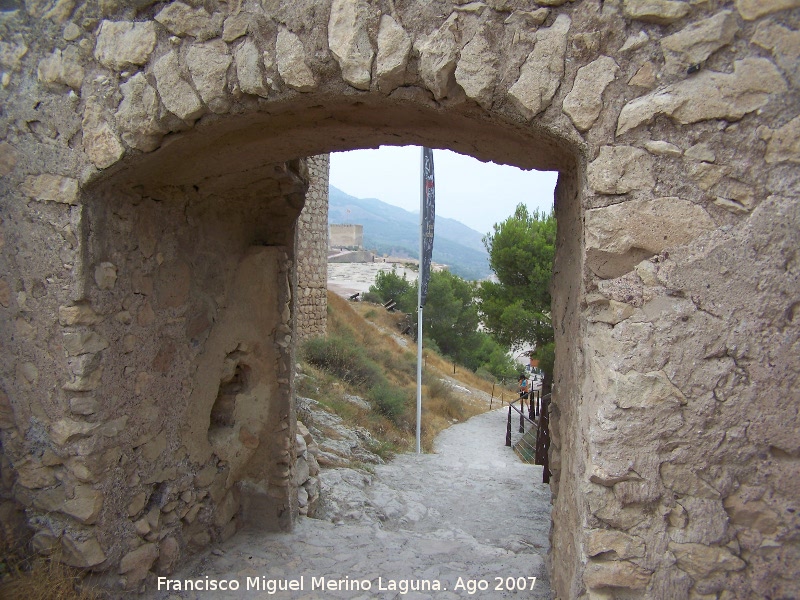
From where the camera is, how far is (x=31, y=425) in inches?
111

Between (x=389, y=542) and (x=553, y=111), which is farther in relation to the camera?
(x=389, y=542)

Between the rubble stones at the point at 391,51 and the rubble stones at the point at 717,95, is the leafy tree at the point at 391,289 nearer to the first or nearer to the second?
the rubble stones at the point at 391,51

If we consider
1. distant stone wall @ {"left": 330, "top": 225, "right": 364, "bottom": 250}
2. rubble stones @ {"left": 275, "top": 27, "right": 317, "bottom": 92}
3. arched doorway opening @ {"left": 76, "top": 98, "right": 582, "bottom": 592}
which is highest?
distant stone wall @ {"left": 330, "top": 225, "right": 364, "bottom": 250}

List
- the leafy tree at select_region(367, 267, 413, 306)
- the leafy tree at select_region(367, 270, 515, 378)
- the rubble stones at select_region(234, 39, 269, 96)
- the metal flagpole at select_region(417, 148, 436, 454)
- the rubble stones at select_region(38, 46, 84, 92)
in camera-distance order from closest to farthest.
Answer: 1. the rubble stones at select_region(234, 39, 269, 96)
2. the rubble stones at select_region(38, 46, 84, 92)
3. the metal flagpole at select_region(417, 148, 436, 454)
4. the leafy tree at select_region(367, 270, 515, 378)
5. the leafy tree at select_region(367, 267, 413, 306)

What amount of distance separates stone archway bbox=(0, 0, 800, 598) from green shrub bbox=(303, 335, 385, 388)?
22.8ft

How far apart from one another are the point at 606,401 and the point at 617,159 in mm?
783

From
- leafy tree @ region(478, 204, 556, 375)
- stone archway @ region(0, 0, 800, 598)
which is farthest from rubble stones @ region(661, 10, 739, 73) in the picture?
leafy tree @ region(478, 204, 556, 375)

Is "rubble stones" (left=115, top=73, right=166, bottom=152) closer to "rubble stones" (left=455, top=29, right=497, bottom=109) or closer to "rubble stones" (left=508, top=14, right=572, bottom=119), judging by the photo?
"rubble stones" (left=455, top=29, right=497, bottom=109)

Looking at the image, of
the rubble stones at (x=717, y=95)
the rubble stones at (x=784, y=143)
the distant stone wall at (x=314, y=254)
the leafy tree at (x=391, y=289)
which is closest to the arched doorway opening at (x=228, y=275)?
the rubble stones at (x=717, y=95)

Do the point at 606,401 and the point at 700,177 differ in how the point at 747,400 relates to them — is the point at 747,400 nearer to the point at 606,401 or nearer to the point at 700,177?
the point at 606,401

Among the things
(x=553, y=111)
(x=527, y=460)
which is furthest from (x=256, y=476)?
(x=527, y=460)

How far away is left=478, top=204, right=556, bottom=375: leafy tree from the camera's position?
Result: 1273 centimetres

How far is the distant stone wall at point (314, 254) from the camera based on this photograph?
1241 centimetres

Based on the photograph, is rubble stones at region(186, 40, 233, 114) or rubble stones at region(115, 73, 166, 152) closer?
rubble stones at region(186, 40, 233, 114)
